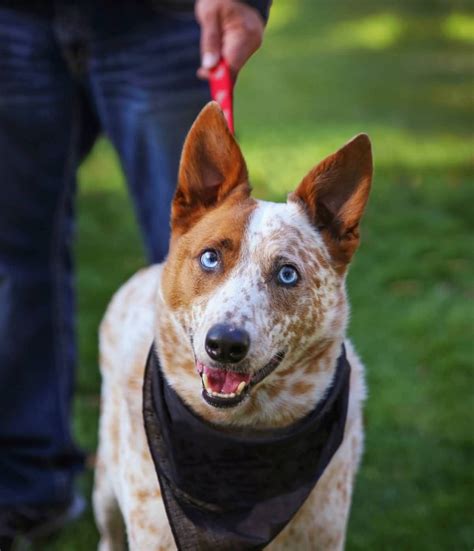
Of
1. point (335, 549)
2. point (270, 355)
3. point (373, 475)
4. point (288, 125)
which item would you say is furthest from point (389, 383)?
point (288, 125)

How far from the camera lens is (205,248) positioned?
2648mm

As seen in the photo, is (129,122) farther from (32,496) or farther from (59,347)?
(32,496)

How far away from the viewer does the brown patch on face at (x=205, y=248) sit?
8.57 ft

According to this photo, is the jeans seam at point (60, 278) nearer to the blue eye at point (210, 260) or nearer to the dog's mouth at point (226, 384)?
the blue eye at point (210, 260)

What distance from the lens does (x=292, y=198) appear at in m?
2.81

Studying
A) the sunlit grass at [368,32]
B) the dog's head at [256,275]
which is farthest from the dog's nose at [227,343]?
the sunlit grass at [368,32]

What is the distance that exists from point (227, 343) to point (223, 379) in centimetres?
17

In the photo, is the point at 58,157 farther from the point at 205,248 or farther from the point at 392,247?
the point at 392,247

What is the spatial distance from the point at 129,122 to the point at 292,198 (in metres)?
0.74

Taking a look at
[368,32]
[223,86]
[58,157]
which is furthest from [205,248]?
[368,32]

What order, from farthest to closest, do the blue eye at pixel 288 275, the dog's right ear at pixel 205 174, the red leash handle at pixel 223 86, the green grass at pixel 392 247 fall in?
the green grass at pixel 392 247, the red leash handle at pixel 223 86, the dog's right ear at pixel 205 174, the blue eye at pixel 288 275

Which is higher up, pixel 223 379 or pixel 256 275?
pixel 256 275

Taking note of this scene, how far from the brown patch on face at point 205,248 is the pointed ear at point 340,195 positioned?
7.1 inches

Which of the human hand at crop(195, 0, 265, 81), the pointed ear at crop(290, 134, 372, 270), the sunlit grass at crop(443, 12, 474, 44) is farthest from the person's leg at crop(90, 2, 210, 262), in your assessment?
the sunlit grass at crop(443, 12, 474, 44)
